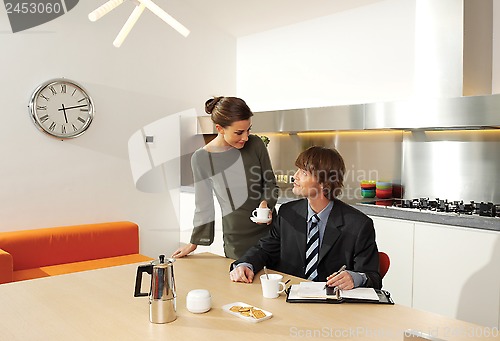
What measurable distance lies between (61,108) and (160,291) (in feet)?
9.84

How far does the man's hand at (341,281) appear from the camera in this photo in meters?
1.77

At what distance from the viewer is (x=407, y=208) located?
344 centimetres

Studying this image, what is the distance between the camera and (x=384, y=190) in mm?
4035

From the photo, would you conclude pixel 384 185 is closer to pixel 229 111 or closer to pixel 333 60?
pixel 333 60

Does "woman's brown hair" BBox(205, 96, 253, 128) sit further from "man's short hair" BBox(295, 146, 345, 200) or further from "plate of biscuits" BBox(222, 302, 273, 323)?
"plate of biscuits" BBox(222, 302, 273, 323)

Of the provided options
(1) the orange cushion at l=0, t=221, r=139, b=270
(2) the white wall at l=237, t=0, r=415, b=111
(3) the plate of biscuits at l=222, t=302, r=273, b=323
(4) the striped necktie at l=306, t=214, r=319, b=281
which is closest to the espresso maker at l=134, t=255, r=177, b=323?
Result: (3) the plate of biscuits at l=222, t=302, r=273, b=323

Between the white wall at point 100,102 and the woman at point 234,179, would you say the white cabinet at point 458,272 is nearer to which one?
the woman at point 234,179

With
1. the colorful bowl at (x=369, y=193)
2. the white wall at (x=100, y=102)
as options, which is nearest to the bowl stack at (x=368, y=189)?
the colorful bowl at (x=369, y=193)

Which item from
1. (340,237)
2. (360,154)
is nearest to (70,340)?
(340,237)

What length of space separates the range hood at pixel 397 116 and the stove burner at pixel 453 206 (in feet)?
1.70

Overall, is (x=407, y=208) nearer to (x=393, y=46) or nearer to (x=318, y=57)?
(x=393, y=46)

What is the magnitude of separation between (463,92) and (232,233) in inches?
75.6

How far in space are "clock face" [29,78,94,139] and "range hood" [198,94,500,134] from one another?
156cm

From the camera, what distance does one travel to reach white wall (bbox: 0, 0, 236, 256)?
12.9ft
